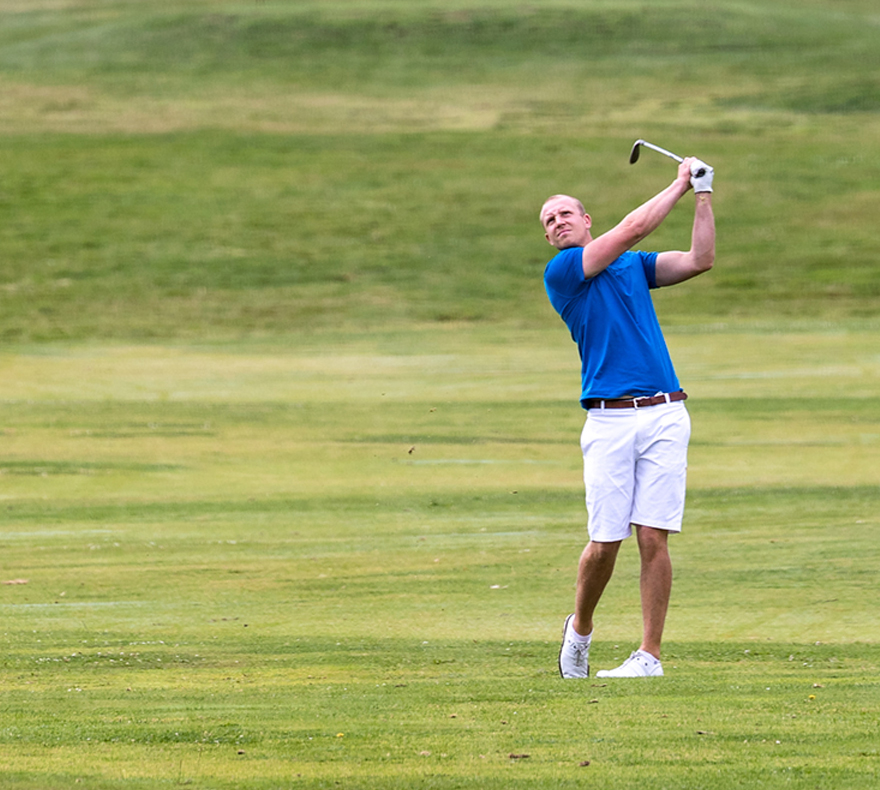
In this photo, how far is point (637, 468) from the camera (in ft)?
19.0

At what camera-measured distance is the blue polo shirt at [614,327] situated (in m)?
5.72

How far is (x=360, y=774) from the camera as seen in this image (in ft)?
14.5

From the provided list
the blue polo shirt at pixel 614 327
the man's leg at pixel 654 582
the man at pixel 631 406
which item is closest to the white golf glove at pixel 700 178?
the man at pixel 631 406

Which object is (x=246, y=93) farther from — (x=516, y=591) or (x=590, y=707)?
(x=590, y=707)

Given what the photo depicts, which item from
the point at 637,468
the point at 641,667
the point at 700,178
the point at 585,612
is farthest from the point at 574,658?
the point at 700,178

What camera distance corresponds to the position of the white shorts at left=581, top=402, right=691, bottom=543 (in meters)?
5.70

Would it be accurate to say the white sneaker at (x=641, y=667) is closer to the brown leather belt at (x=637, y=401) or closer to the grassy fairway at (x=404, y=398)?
the grassy fairway at (x=404, y=398)

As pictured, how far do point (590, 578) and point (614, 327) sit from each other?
1032 millimetres

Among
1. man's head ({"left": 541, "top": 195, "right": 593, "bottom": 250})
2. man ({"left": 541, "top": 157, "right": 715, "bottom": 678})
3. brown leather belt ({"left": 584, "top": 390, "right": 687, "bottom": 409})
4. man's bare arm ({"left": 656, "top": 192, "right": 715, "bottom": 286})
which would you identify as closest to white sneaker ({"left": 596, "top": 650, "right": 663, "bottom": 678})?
man ({"left": 541, "top": 157, "right": 715, "bottom": 678})

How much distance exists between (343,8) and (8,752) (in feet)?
140

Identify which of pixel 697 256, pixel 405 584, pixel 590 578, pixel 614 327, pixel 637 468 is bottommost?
pixel 405 584

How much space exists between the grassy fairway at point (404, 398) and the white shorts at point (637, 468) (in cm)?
64

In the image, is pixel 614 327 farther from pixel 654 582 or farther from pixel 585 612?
pixel 585 612

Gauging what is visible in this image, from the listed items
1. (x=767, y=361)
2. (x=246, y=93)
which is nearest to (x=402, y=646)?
(x=767, y=361)
